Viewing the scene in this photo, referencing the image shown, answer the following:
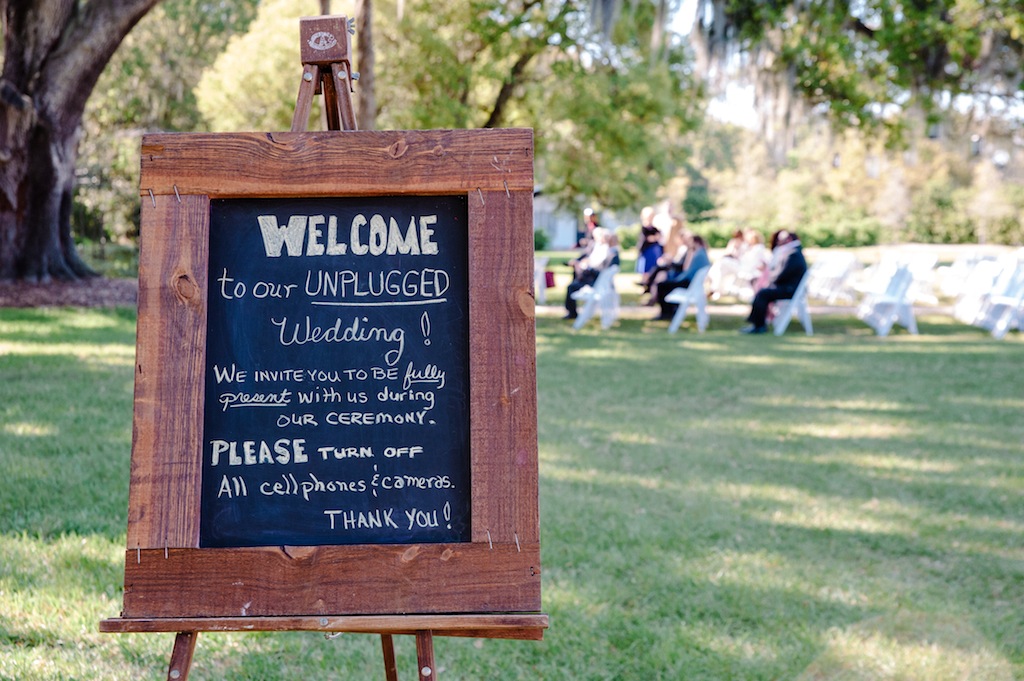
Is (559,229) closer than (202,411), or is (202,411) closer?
(202,411)

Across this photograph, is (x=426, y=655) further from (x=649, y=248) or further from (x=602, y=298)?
(x=649, y=248)

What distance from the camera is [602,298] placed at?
14398 mm

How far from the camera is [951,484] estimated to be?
5.93m

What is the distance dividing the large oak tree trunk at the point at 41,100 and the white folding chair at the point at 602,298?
6.94m

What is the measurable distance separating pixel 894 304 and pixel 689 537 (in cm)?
1071

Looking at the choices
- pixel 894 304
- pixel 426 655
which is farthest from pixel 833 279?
pixel 426 655

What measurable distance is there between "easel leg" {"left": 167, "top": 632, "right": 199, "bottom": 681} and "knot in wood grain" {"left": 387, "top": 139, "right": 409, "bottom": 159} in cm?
116

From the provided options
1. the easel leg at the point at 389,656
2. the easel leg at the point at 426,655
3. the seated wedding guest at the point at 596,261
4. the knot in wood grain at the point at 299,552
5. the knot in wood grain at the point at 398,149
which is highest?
the knot in wood grain at the point at 398,149

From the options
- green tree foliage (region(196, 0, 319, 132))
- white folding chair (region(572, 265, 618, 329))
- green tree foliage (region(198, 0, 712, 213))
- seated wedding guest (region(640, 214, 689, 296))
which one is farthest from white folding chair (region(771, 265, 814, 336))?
green tree foliage (region(196, 0, 319, 132))

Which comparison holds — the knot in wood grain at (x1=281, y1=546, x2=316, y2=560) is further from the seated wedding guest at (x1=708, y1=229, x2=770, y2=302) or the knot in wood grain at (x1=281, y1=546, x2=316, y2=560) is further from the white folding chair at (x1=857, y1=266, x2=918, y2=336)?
the seated wedding guest at (x1=708, y1=229, x2=770, y2=302)

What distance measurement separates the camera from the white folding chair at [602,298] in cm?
1402

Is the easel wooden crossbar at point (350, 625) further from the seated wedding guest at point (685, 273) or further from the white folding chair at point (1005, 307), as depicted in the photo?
the white folding chair at point (1005, 307)

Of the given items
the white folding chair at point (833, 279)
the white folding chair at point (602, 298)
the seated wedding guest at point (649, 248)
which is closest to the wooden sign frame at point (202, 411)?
the white folding chair at point (602, 298)

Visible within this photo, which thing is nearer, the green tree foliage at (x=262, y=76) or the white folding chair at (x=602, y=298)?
the white folding chair at (x=602, y=298)
